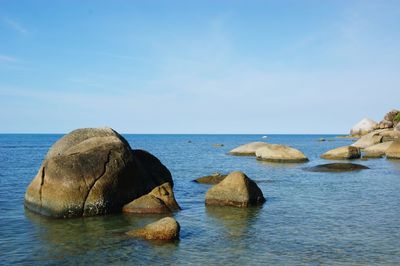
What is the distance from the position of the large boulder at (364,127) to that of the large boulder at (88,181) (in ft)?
326

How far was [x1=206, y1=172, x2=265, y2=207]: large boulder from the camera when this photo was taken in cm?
2155

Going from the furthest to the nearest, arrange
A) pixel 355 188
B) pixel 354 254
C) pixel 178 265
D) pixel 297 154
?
pixel 297 154, pixel 355 188, pixel 354 254, pixel 178 265

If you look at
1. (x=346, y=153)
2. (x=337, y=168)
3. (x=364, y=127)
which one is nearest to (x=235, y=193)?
(x=337, y=168)

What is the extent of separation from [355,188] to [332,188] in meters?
1.39

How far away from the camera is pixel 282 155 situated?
166 feet

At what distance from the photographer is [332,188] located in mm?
28078

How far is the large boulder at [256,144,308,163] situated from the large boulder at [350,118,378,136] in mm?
65684

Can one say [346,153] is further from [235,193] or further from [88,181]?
[88,181]

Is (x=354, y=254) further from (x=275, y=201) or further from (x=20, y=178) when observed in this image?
(x=20, y=178)

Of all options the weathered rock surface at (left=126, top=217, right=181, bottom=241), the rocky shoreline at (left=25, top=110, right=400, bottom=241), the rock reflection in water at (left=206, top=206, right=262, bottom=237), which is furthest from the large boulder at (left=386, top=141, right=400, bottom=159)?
the weathered rock surface at (left=126, top=217, right=181, bottom=241)

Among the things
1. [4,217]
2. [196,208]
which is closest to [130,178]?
[196,208]

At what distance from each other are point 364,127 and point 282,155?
2866 inches

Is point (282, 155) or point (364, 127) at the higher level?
point (364, 127)

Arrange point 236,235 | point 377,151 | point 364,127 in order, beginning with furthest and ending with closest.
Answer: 1. point 364,127
2. point 377,151
3. point 236,235
